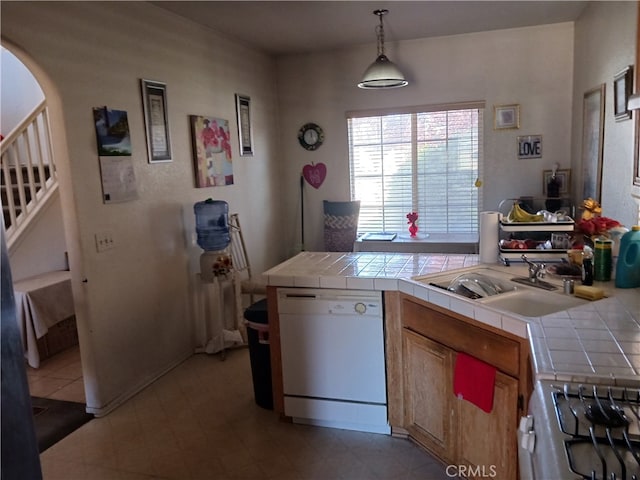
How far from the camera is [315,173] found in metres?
5.54

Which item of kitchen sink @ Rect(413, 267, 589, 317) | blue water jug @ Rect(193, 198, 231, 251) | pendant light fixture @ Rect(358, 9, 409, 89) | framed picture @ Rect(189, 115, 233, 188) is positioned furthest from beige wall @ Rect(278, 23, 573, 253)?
kitchen sink @ Rect(413, 267, 589, 317)

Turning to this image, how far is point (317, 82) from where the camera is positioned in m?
5.41

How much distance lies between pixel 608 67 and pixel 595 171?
77 centimetres

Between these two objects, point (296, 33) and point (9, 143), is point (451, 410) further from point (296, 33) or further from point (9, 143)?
point (9, 143)

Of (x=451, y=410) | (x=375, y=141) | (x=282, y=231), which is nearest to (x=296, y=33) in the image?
(x=375, y=141)

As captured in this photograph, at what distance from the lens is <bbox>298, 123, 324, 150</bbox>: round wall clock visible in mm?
5473

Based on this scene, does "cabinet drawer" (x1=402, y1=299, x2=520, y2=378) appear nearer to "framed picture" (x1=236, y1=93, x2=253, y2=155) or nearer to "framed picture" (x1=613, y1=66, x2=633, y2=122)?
"framed picture" (x1=613, y1=66, x2=633, y2=122)

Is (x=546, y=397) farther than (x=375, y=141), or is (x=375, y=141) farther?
(x=375, y=141)

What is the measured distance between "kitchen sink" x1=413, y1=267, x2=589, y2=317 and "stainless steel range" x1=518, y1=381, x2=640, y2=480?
31.5 inches

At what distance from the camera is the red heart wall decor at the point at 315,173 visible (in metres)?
5.53

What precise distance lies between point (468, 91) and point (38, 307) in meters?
4.37

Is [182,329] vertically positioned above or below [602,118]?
below

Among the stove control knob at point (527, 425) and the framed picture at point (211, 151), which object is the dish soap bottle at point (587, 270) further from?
the framed picture at point (211, 151)

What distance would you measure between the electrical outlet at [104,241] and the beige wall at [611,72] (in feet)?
10.3
